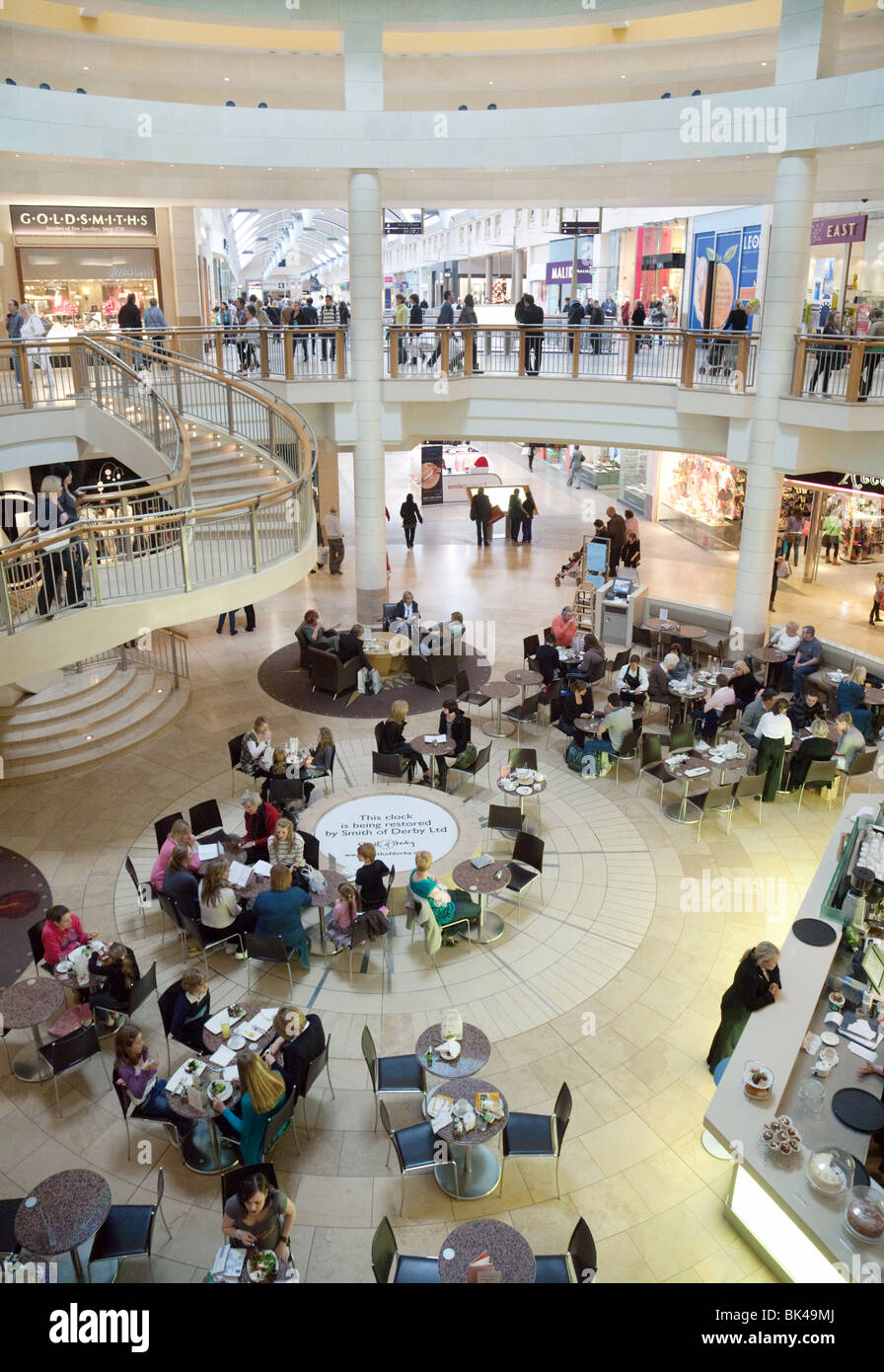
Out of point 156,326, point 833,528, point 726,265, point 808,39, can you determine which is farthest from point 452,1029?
point 726,265

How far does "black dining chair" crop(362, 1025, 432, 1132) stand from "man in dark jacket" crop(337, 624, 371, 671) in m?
8.13

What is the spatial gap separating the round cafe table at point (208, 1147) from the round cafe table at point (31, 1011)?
4.68 feet

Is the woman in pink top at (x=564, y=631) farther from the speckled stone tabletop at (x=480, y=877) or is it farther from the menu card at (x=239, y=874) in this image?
the menu card at (x=239, y=874)

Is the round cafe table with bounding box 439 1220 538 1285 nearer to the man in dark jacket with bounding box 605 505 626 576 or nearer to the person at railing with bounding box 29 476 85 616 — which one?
the person at railing with bounding box 29 476 85 616

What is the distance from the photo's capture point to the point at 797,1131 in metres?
6.64

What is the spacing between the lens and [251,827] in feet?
33.7

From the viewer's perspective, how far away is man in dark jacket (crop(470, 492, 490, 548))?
2366 cm

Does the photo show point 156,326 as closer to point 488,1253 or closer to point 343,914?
point 343,914

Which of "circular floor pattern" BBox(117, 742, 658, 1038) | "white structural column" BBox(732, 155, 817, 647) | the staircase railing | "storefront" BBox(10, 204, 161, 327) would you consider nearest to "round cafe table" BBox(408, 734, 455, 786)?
"circular floor pattern" BBox(117, 742, 658, 1038)

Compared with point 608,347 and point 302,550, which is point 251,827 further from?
point 608,347

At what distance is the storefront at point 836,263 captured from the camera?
60.1 ft

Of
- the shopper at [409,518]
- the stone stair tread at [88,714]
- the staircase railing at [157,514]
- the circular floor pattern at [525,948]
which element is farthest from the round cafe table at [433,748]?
the shopper at [409,518]

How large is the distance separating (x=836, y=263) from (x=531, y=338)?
6737 millimetres
